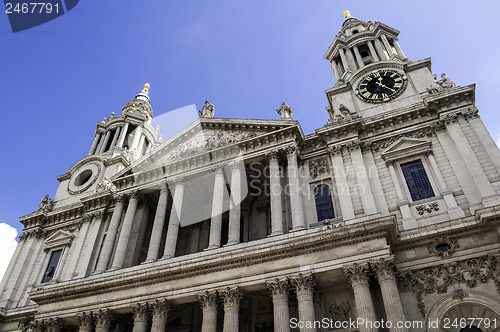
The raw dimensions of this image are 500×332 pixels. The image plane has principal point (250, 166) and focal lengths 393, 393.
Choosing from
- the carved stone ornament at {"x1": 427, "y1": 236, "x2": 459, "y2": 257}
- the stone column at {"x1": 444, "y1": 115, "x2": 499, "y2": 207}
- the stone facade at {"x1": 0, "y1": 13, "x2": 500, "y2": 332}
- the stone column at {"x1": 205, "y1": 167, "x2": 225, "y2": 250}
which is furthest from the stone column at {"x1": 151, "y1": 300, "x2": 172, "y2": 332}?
the stone column at {"x1": 444, "y1": 115, "x2": 499, "y2": 207}

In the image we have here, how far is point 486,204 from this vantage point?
56.0 ft

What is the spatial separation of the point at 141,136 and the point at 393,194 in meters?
28.4

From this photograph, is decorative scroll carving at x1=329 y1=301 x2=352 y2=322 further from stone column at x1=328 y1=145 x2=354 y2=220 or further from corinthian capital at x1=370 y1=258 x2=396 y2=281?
stone column at x1=328 y1=145 x2=354 y2=220

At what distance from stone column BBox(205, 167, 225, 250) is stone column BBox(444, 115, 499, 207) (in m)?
12.6

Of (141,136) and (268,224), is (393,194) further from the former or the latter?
(141,136)

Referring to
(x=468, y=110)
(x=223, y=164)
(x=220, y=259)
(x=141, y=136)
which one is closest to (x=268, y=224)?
(x=223, y=164)

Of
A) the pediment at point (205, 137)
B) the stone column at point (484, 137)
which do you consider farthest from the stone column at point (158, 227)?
the stone column at point (484, 137)

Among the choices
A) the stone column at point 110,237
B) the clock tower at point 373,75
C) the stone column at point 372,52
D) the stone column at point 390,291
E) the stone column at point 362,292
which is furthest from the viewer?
the stone column at point 372,52

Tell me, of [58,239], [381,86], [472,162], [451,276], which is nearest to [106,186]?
[58,239]

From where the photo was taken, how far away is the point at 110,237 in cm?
2436

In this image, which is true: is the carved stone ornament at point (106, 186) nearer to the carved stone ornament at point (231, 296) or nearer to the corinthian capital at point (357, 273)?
the carved stone ornament at point (231, 296)

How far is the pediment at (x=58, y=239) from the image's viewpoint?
28.2 metres

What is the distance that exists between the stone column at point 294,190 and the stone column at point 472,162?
8111mm

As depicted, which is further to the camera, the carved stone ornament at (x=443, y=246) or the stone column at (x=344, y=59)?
the stone column at (x=344, y=59)
